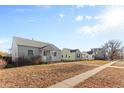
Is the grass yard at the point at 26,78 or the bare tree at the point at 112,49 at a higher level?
the bare tree at the point at 112,49

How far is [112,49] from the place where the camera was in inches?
348

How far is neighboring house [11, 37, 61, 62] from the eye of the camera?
30.1 ft

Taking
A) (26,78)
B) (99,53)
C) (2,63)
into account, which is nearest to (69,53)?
(99,53)

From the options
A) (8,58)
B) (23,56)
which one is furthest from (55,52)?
(8,58)

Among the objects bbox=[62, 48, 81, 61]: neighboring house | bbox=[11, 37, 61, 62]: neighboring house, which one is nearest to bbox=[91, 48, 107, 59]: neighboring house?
bbox=[62, 48, 81, 61]: neighboring house

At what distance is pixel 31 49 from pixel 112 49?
3756mm

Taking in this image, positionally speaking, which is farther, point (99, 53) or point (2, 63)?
point (99, 53)

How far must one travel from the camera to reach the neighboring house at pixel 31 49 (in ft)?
30.1

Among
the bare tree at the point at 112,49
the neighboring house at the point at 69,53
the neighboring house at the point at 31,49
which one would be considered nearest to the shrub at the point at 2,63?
the neighboring house at the point at 31,49

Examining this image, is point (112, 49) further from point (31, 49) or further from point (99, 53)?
point (31, 49)

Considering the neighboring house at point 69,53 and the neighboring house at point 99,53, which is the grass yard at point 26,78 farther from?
the neighboring house at point 99,53

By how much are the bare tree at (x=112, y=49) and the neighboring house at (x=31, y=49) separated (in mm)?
2070
